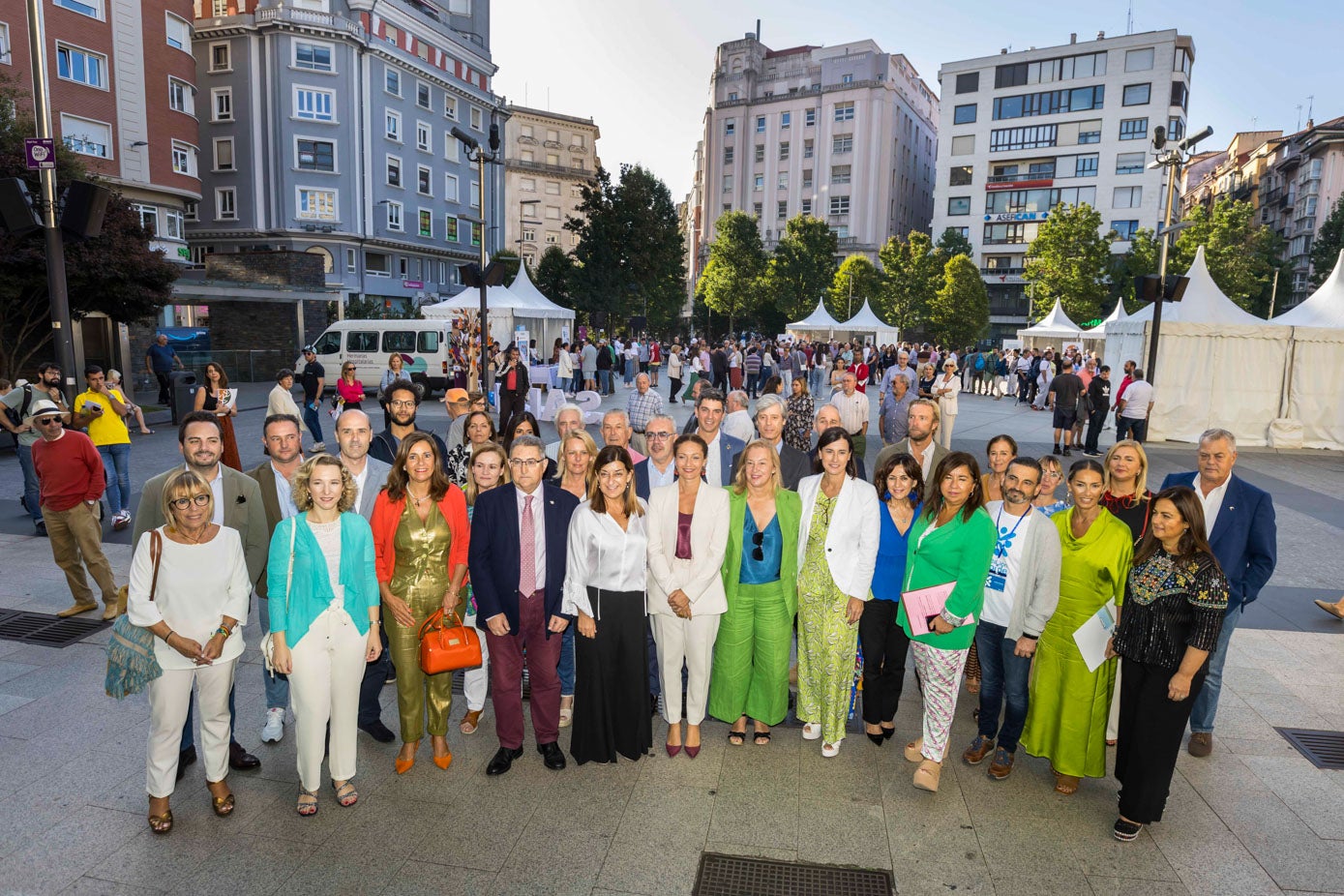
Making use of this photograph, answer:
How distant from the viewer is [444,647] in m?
4.10

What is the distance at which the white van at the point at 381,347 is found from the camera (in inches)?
883

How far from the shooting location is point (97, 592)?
22.8 feet

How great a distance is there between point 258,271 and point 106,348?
26.9 feet

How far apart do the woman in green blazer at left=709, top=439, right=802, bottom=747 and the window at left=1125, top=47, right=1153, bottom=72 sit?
68.8 m

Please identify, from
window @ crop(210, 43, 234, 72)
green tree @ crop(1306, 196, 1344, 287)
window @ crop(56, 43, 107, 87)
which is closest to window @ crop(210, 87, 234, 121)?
window @ crop(210, 43, 234, 72)

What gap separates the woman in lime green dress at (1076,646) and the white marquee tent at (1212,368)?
14.3 m

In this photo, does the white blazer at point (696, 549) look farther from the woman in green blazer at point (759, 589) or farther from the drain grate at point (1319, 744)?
the drain grate at point (1319, 744)

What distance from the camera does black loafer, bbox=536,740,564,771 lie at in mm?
4328

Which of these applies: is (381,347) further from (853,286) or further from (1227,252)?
(1227,252)

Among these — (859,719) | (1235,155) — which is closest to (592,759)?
(859,719)

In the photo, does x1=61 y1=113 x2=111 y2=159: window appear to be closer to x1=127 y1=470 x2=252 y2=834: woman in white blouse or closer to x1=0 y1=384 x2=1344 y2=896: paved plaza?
x1=0 y1=384 x2=1344 y2=896: paved plaza

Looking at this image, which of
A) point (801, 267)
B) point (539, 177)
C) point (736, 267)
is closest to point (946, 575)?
point (801, 267)

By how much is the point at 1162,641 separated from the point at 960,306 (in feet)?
151

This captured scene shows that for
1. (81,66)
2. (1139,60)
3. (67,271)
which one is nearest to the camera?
(67,271)
